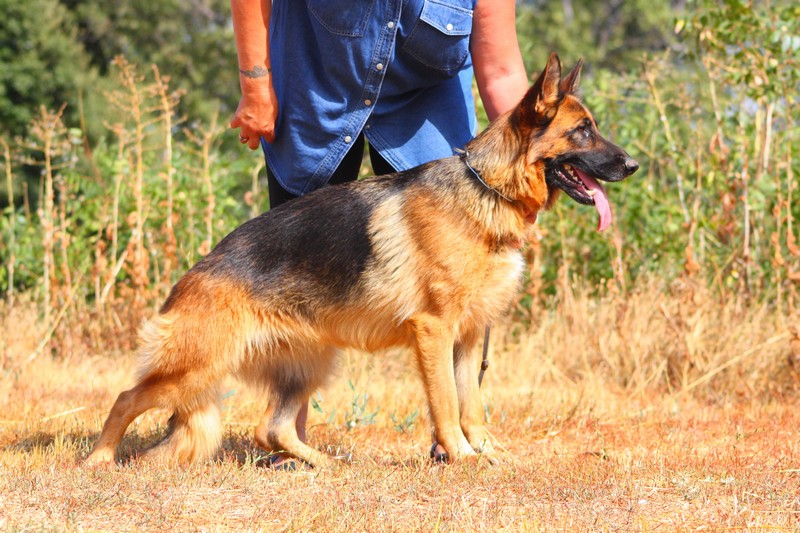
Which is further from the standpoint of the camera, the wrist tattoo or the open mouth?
the wrist tattoo

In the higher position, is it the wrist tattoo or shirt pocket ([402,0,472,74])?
shirt pocket ([402,0,472,74])

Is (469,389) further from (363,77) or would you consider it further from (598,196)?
(363,77)

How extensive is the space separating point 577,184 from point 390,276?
898 mm

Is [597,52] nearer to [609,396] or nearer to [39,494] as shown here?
[609,396]

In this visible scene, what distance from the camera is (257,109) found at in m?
4.42

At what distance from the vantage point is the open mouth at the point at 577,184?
4043 millimetres

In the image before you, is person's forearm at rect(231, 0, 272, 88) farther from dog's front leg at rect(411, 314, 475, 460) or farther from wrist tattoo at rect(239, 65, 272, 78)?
dog's front leg at rect(411, 314, 475, 460)

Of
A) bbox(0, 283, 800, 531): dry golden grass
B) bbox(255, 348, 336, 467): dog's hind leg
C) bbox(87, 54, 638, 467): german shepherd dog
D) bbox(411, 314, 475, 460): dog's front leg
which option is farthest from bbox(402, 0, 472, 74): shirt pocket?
bbox(0, 283, 800, 531): dry golden grass

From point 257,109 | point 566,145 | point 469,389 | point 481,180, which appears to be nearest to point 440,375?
point 469,389

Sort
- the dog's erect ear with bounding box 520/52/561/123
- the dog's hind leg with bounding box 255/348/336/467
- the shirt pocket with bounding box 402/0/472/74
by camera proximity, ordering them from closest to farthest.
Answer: the dog's erect ear with bounding box 520/52/561/123, the shirt pocket with bounding box 402/0/472/74, the dog's hind leg with bounding box 255/348/336/467

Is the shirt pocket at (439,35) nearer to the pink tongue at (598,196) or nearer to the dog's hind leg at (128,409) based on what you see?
the pink tongue at (598,196)

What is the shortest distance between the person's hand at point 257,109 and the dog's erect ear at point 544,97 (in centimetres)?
121

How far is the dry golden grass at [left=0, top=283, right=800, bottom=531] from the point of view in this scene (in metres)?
3.34

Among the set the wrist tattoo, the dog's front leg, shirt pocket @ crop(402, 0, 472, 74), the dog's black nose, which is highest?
shirt pocket @ crop(402, 0, 472, 74)
